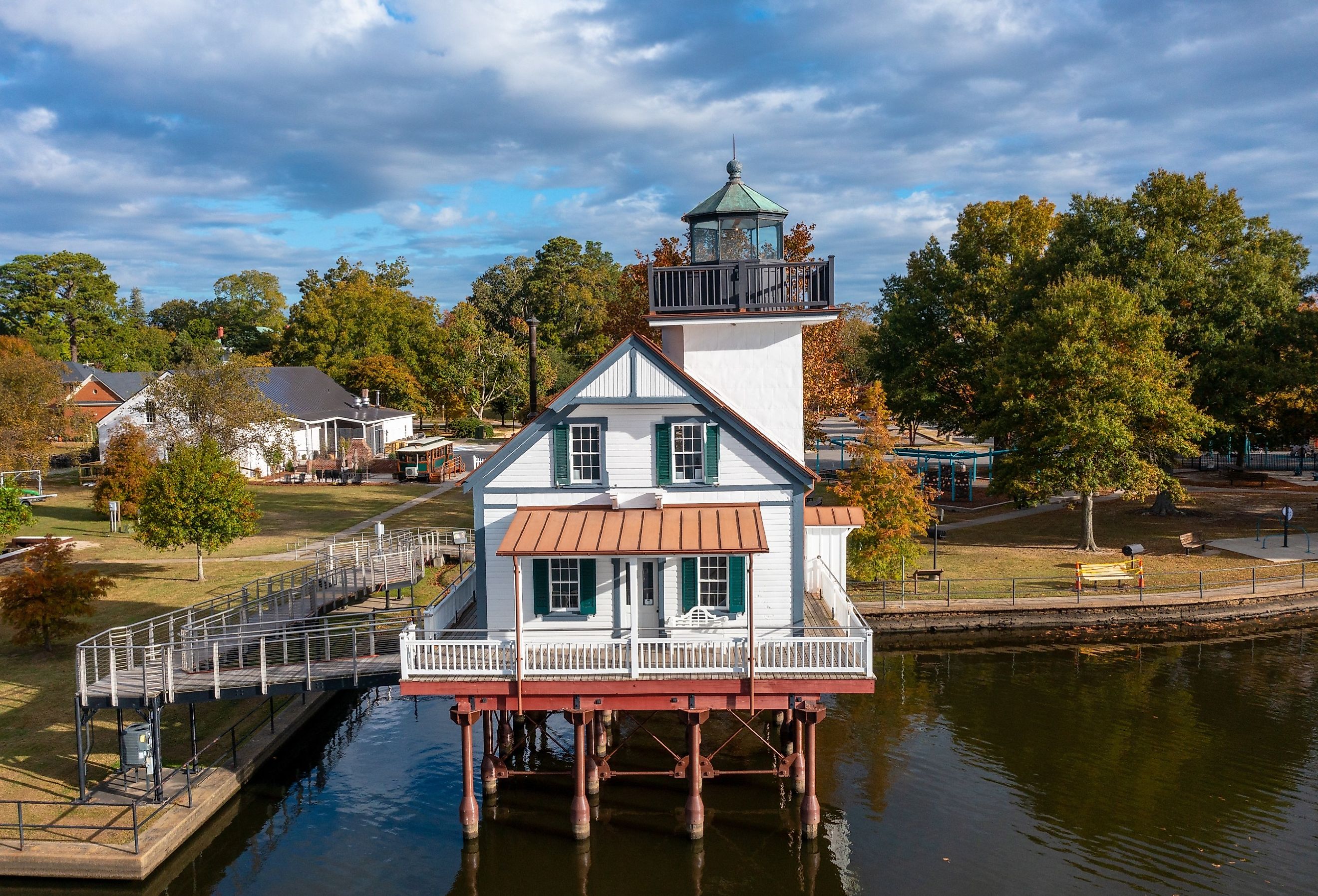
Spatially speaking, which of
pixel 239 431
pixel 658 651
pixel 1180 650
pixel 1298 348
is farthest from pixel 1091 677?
pixel 239 431

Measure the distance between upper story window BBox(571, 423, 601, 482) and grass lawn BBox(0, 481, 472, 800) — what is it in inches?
427

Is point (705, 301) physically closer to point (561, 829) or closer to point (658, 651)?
point (658, 651)

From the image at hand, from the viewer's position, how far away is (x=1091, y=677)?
89.8 feet

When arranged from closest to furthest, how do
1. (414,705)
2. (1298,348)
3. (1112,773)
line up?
(1112,773) < (414,705) < (1298,348)

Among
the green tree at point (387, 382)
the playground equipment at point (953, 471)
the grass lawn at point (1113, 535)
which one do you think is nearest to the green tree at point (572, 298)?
the green tree at point (387, 382)

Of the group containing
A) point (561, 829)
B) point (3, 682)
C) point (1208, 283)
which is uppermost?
point (1208, 283)

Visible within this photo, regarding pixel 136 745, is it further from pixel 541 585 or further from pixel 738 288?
pixel 738 288

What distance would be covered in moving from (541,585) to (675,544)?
11.2 feet

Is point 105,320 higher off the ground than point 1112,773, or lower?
higher

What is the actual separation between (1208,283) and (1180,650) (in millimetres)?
20445

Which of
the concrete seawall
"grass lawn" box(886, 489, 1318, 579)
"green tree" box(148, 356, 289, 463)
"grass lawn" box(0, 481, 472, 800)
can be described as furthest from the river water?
"green tree" box(148, 356, 289, 463)

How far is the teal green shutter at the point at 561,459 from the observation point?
65.3ft

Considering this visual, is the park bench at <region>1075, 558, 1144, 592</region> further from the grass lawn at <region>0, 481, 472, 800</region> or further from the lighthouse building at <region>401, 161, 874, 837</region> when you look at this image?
the grass lawn at <region>0, 481, 472, 800</region>

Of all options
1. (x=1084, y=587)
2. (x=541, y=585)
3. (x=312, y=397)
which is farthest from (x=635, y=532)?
(x=312, y=397)
